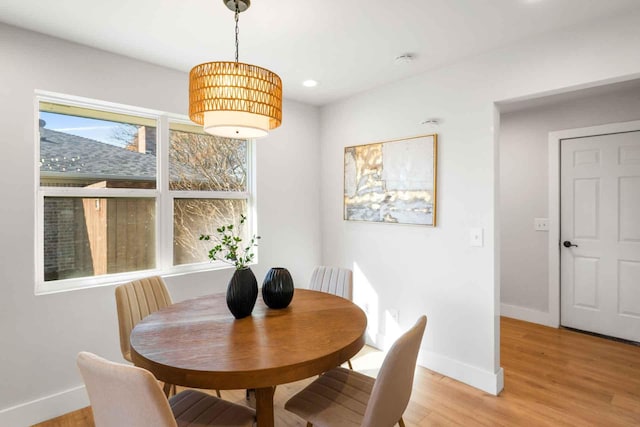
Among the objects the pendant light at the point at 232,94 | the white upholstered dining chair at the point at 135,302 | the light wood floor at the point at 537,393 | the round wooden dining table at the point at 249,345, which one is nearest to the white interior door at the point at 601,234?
the light wood floor at the point at 537,393

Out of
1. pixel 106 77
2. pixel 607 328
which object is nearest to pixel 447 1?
pixel 106 77

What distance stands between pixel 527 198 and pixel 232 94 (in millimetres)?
3716

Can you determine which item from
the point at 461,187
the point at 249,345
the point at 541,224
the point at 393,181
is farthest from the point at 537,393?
the point at 249,345

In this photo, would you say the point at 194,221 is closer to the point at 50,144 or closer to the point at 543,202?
the point at 50,144

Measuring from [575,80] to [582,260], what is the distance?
2.26 m

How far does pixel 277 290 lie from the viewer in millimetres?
1826

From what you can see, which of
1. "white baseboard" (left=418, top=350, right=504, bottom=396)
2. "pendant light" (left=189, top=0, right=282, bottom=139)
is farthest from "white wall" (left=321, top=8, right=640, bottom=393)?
"pendant light" (left=189, top=0, right=282, bottom=139)

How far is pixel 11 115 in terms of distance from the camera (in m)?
2.06

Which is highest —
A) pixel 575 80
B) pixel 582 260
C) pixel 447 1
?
pixel 447 1

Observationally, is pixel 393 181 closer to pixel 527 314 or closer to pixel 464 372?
pixel 464 372

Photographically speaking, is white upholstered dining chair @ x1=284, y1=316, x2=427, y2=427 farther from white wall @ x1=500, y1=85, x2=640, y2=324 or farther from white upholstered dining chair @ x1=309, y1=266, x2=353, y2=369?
white wall @ x1=500, y1=85, x2=640, y2=324

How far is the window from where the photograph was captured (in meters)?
2.29

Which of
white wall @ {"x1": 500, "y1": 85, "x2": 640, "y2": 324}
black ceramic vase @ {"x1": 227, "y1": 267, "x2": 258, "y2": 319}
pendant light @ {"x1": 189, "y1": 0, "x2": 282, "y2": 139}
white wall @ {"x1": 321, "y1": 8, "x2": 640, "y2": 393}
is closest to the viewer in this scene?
pendant light @ {"x1": 189, "y1": 0, "x2": 282, "y2": 139}

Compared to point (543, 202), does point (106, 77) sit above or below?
above
